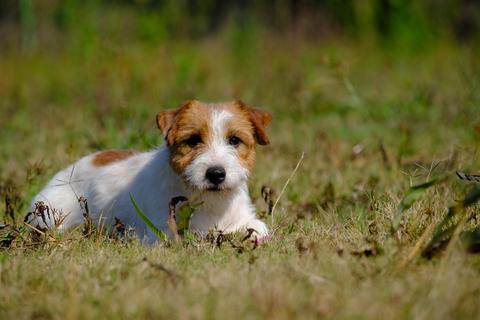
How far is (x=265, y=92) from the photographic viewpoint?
1102 cm

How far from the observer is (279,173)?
6672 mm

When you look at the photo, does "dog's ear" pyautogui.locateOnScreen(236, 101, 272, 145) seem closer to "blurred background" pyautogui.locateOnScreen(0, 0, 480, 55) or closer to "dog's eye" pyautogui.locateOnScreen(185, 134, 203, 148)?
"dog's eye" pyautogui.locateOnScreen(185, 134, 203, 148)

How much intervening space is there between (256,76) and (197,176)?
7409 millimetres

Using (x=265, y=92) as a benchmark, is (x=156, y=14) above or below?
above

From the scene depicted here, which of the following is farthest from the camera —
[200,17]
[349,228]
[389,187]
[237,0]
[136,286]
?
[237,0]

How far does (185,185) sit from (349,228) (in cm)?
114

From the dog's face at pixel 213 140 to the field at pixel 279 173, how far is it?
0.46 meters

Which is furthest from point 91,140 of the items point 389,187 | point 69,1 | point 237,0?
point 237,0

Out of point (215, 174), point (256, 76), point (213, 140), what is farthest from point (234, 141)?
point (256, 76)

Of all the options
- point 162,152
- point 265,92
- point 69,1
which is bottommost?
point 265,92

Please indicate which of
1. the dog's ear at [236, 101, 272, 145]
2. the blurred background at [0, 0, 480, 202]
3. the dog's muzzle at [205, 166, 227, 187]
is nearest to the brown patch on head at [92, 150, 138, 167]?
the blurred background at [0, 0, 480, 202]

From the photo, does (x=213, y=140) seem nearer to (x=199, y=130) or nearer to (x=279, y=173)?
(x=199, y=130)

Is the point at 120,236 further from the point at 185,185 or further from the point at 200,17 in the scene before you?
the point at 200,17

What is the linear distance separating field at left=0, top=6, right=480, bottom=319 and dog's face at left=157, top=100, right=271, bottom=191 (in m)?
0.46
